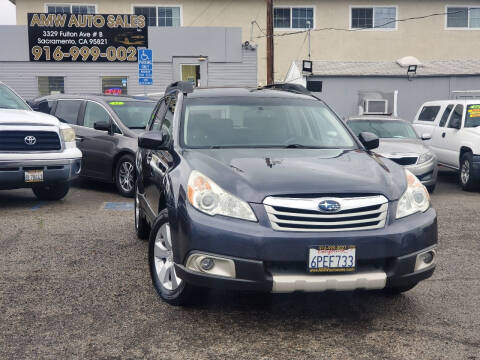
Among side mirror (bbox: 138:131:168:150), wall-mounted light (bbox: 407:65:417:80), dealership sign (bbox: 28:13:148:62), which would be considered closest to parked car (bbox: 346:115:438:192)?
side mirror (bbox: 138:131:168:150)

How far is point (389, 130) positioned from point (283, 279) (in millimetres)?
9331

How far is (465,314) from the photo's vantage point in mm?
4672

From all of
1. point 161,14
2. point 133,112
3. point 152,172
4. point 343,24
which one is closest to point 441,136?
point 133,112

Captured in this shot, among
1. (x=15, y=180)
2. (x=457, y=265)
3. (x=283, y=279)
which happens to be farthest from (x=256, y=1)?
(x=283, y=279)

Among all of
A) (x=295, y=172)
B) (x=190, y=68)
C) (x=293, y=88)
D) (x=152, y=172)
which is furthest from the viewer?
(x=190, y=68)

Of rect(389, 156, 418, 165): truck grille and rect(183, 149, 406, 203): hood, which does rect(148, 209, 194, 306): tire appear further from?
rect(389, 156, 418, 165): truck grille

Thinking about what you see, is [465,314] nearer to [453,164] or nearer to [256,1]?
[453,164]

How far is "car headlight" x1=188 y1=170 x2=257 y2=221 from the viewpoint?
4.14 m

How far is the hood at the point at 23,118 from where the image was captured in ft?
30.2

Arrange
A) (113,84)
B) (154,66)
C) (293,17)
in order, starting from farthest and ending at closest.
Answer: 1. (293,17)
2. (154,66)
3. (113,84)

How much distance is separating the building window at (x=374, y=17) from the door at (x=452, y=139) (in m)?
18.8

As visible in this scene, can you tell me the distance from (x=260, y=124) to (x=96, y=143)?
639 cm

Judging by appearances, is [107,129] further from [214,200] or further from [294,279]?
[294,279]

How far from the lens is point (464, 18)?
32.0 m
